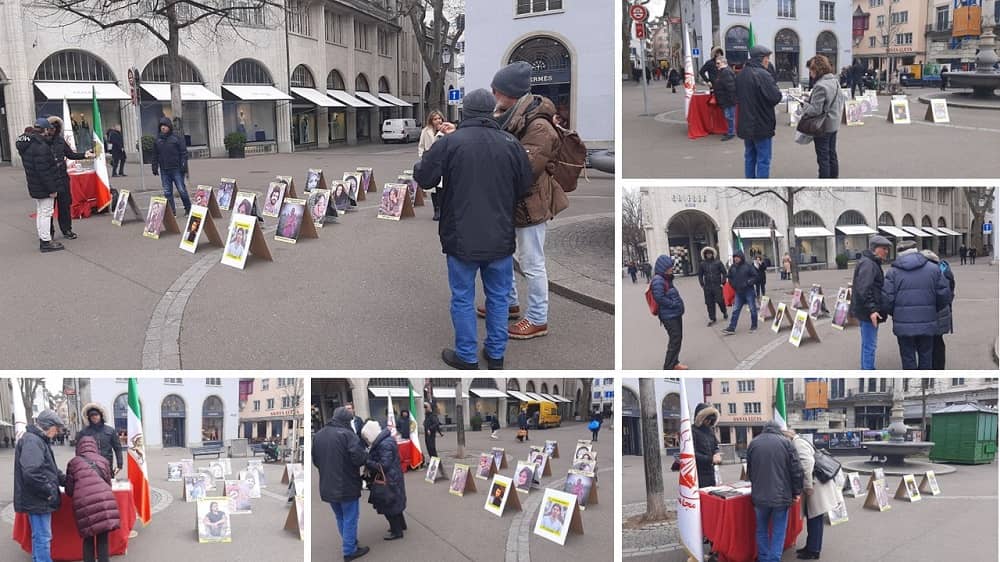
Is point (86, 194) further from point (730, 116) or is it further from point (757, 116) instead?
point (757, 116)

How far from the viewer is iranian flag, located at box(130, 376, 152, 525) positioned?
6.61 metres

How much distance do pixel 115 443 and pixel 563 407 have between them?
11.0ft

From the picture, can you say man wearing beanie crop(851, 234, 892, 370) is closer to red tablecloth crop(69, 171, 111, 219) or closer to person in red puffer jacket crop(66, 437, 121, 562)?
person in red puffer jacket crop(66, 437, 121, 562)

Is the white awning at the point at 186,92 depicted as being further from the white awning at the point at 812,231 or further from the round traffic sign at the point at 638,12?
the white awning at the point at 812,231

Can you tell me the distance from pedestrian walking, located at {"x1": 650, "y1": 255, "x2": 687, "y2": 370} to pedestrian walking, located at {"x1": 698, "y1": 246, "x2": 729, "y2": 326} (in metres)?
0.22

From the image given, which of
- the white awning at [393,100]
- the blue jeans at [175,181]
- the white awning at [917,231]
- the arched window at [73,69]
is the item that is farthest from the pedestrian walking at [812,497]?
the white awning at [393,100]

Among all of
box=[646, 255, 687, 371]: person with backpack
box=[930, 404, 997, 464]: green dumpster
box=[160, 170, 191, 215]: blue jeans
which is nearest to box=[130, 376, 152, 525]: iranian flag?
box=[646, 255, 687, 371]: person with backpack

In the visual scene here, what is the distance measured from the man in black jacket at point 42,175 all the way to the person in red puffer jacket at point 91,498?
5.44 m

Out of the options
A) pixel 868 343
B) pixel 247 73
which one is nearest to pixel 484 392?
pixel 868 343

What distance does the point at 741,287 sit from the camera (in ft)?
21.3

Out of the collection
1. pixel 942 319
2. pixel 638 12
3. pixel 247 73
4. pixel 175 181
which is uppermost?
pixel 247 73

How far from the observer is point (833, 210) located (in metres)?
6.13

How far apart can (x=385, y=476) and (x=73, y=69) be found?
3146 cm

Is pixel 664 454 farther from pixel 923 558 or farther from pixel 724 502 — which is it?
pixel 923 558
